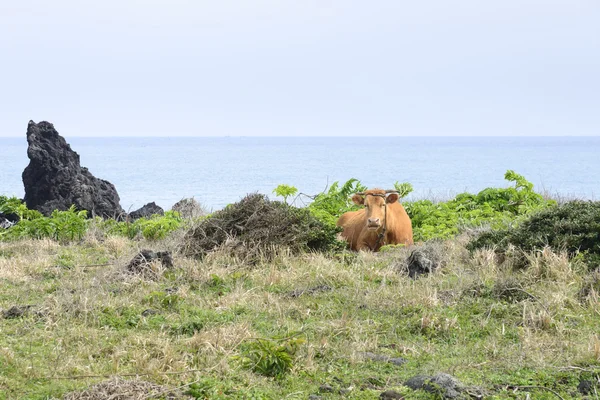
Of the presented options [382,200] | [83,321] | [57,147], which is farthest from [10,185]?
[83,321]

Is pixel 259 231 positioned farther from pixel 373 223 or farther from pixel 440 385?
pixel 440 385

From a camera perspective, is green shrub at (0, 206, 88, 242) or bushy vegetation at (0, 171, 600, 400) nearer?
bushy vegetation at (0, 171, 600, 400)

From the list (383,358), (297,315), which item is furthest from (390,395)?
(297,315)

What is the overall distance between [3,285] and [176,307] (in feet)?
8.99

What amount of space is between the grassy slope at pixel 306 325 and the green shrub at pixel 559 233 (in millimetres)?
456

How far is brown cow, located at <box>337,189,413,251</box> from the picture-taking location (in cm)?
1323

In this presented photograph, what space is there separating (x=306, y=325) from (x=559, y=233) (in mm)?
4485

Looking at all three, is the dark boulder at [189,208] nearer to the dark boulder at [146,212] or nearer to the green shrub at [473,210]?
the dark boulder at [146,212]

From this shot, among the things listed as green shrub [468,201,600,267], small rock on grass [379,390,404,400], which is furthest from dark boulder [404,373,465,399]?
green shrub [468,201,600,267]

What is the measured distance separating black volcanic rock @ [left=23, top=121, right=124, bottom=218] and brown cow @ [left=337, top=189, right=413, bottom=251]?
7.11 metres

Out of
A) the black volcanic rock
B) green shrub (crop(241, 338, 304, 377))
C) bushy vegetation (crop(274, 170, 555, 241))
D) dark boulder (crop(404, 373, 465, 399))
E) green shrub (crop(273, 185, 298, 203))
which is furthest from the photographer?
the black volcanic rock

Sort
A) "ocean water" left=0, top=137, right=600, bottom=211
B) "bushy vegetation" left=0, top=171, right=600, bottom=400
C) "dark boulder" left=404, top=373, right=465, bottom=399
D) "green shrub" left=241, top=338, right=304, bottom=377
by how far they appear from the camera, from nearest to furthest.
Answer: "dark boulder" left=404, top=373, right=465, bottom=399 → "bushy vegetation" left=0, top=171, right=600, bottom=400 → "green shrub" left=241, top=338, right=304, bottom=377 → "ocean water" left=0, top=137, right=600, bottom=211

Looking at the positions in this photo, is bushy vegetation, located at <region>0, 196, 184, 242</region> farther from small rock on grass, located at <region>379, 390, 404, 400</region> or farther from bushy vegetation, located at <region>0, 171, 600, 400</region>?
small rock on grass, located at <region>379, 390, 404, 400</region>

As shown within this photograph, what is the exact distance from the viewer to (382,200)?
13312mm
